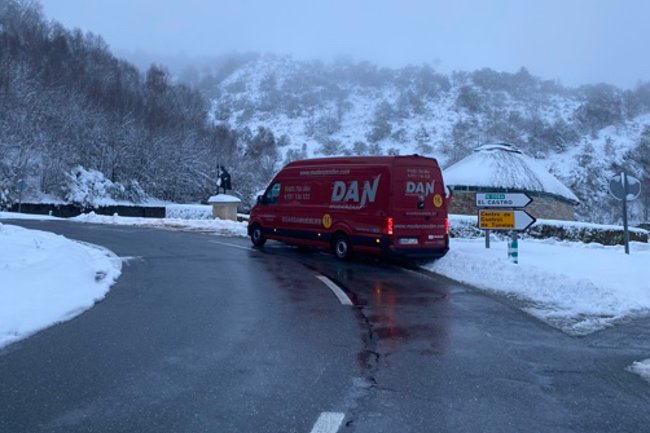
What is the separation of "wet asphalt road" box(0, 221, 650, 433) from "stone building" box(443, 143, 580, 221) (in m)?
28.5

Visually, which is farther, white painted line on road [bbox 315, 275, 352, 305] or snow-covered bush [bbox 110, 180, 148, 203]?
snow-covered bush [bbox 110, 180, 148, 203]

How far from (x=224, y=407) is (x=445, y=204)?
1008 cm

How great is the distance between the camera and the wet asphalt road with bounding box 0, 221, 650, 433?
4.03m

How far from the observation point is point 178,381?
15.7 ft

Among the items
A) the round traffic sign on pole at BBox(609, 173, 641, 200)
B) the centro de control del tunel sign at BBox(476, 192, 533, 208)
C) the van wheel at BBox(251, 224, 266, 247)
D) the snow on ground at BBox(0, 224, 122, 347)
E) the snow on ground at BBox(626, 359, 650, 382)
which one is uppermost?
the round traffic sign on pole at BBox(609, 173, 641, 200)

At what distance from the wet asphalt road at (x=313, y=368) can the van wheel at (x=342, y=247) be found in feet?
14.3

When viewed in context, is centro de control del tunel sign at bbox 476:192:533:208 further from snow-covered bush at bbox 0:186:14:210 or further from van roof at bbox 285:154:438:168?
snow-covered bush at bbox 0:186:14:210

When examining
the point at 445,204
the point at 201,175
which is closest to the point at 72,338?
the point at 445,204

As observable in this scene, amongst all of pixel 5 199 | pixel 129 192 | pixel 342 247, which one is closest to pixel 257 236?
pixel 342 247

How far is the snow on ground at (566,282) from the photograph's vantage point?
7.84 metres

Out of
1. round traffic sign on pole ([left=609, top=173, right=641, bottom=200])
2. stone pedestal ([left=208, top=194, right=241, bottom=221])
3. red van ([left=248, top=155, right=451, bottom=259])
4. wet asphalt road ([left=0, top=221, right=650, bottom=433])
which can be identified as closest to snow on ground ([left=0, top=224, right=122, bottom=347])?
wet asphalt road ([left=0, top=221, right=650, bottom=433])

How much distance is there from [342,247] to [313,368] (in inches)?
338

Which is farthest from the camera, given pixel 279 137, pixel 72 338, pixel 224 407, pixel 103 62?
pixel 279 137

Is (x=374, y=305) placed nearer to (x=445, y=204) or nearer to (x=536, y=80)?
(x=445, y=204)
